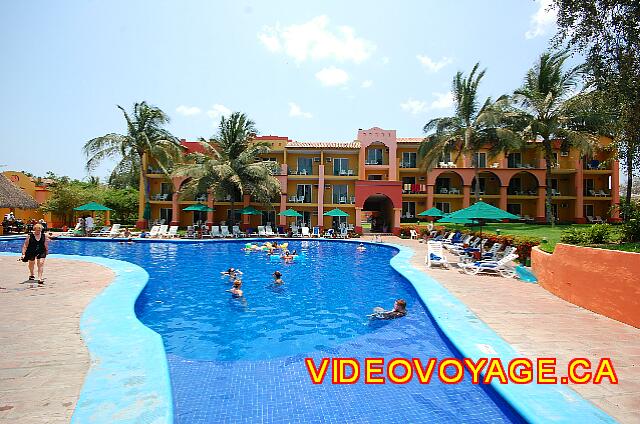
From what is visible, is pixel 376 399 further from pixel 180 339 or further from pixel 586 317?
pixel 586 317

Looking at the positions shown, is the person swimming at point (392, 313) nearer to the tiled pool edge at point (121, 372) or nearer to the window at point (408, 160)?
the tiled pool edge at point (121, 372)

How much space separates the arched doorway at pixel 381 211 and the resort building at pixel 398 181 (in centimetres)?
18

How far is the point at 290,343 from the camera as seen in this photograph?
22.3 ft

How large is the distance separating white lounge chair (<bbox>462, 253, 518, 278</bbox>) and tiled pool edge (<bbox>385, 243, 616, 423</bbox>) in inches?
131

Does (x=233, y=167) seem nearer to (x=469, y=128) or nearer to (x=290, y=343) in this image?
(x=469, y=128)

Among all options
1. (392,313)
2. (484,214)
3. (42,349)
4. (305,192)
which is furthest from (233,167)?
(42,349)

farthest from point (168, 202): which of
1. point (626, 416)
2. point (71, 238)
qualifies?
point (626, 416)

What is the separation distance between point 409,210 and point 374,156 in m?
6.09

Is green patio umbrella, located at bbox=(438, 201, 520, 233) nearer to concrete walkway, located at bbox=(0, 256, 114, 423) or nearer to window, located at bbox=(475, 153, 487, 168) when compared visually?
concrete walkway, located at bbox=(0, 256, 114, 423)

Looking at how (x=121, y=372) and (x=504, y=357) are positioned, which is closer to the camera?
(x=121, y=372)

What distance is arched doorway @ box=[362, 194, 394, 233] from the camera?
1283 inches

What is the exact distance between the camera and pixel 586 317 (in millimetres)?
6891

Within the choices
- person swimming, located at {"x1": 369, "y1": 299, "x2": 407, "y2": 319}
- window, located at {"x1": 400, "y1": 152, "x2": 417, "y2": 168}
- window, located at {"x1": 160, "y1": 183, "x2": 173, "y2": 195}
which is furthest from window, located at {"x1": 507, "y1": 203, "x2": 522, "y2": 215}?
window, located at {"x1": 160, "y1": 183, "x2": 173, "y2": 195}

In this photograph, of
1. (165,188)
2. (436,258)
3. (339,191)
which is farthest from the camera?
(165,188)
